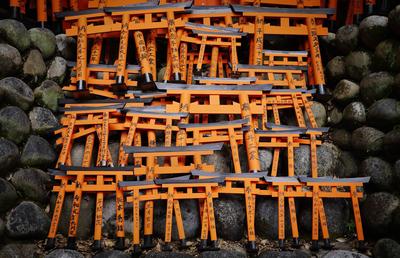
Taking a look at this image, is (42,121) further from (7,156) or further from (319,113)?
(319,113)

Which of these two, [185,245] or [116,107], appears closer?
[185,245]

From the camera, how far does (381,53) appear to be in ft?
25.0

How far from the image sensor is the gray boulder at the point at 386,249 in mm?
5988

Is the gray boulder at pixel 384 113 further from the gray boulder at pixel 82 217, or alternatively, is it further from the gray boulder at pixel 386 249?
the gray boulder at pixel 82 217

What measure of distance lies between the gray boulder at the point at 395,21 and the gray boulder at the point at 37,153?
6.53 metres

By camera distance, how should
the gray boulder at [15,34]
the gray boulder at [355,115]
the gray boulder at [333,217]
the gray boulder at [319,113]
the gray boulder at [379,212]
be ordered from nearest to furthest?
the gray boulder at [379,212], the gray boulder at [333,217], the gray boulder at [15,34], the gray boulder at [355,115], the gray boulder at [319,113]

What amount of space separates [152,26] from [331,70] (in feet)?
12.5

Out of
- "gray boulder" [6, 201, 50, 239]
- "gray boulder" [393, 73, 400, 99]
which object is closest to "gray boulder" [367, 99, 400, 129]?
"gray boulder" [393, 73, 400, 99]

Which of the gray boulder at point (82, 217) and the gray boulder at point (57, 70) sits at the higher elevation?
the gray boulder at point (57, 70)

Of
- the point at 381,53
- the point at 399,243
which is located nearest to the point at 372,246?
the point at 399,243

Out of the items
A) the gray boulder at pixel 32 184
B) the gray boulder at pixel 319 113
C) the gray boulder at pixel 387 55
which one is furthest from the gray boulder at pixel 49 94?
the gray boulder at pixel 387 55

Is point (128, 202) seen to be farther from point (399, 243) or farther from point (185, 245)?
point (399, 243)

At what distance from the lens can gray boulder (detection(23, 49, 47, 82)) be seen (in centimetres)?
774

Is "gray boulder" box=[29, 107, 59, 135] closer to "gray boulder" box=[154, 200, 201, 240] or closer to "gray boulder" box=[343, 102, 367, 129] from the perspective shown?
"gray boulder" box=[154, 200, 201, 240]
